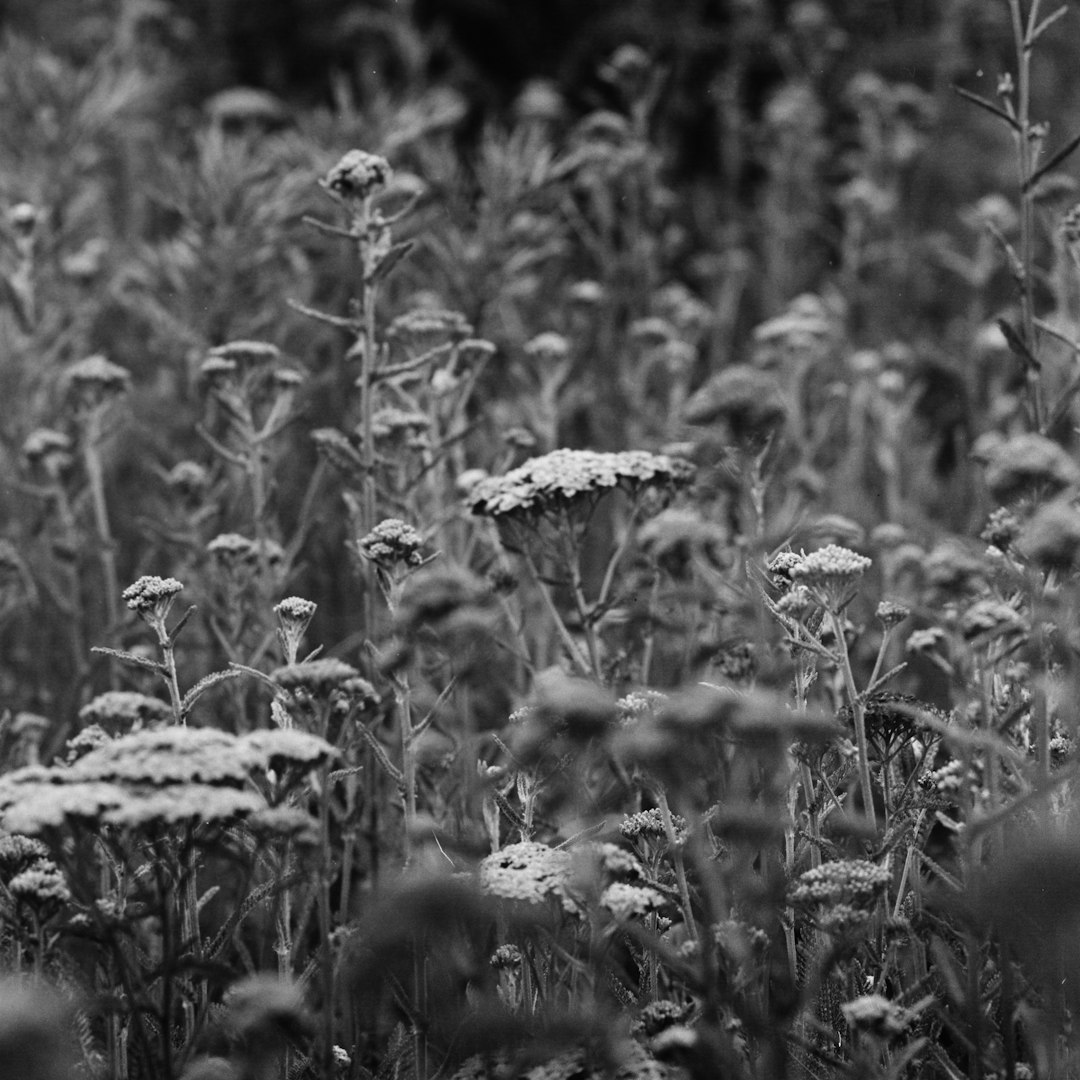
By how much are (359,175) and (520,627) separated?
1081 mm

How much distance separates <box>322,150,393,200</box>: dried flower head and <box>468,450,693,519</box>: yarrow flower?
2.34ft

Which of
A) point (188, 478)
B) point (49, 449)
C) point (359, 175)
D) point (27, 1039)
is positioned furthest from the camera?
point (49, 449)

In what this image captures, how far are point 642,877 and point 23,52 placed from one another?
5.70 m

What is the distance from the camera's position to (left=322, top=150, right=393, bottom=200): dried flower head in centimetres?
296

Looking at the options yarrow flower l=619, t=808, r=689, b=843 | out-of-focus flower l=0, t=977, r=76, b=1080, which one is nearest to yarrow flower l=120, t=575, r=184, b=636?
yarrow flower l=619, t=808, r=689, b=843

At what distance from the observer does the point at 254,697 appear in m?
3.69

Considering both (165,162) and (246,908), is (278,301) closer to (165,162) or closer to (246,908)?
(165,162)

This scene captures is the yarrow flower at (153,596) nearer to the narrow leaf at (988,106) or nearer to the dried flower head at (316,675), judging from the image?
the dried flower head at (316,675)

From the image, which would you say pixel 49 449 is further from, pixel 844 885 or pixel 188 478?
pixel 844 885

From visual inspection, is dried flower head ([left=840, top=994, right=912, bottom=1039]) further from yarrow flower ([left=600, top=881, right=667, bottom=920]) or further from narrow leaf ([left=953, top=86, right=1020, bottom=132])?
narrow leaf ([left=953, top=86, right=1020, bottom=132])

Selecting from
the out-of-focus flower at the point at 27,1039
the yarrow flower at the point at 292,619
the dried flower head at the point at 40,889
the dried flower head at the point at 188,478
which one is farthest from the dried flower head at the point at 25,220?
the out-of-focus flower at the point at 27,1039

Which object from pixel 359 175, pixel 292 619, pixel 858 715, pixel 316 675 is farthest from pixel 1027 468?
pixel 359 175

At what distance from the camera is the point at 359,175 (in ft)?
9.70

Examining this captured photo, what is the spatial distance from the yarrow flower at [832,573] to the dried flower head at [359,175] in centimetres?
118
